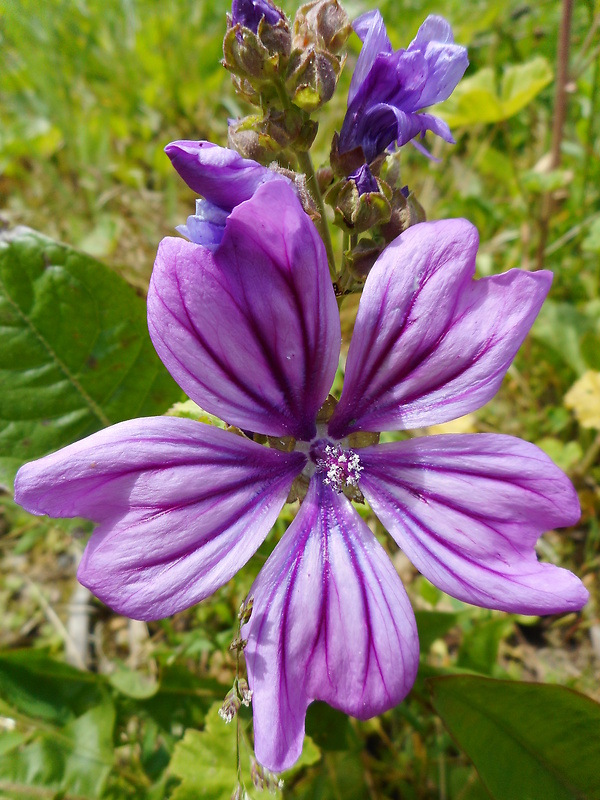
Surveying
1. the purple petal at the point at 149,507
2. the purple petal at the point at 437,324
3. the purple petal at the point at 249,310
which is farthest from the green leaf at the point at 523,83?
the purple petal at the point at 149,507

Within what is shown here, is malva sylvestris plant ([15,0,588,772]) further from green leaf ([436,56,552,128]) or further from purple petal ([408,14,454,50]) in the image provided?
green leaf ([436,56,552,128])

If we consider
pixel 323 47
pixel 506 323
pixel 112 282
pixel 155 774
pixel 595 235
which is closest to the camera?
pixel 506 323

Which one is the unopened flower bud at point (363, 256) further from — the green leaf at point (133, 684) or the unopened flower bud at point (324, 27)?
the green leaf at point (133, 684)

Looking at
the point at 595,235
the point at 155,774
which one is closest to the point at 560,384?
the point at 595,235

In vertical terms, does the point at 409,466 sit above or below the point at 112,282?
below

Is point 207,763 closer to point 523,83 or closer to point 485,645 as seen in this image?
point 485,645

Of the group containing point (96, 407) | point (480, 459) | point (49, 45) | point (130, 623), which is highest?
point (49, 45)

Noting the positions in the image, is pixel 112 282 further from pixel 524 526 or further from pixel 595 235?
pixel 595 235
